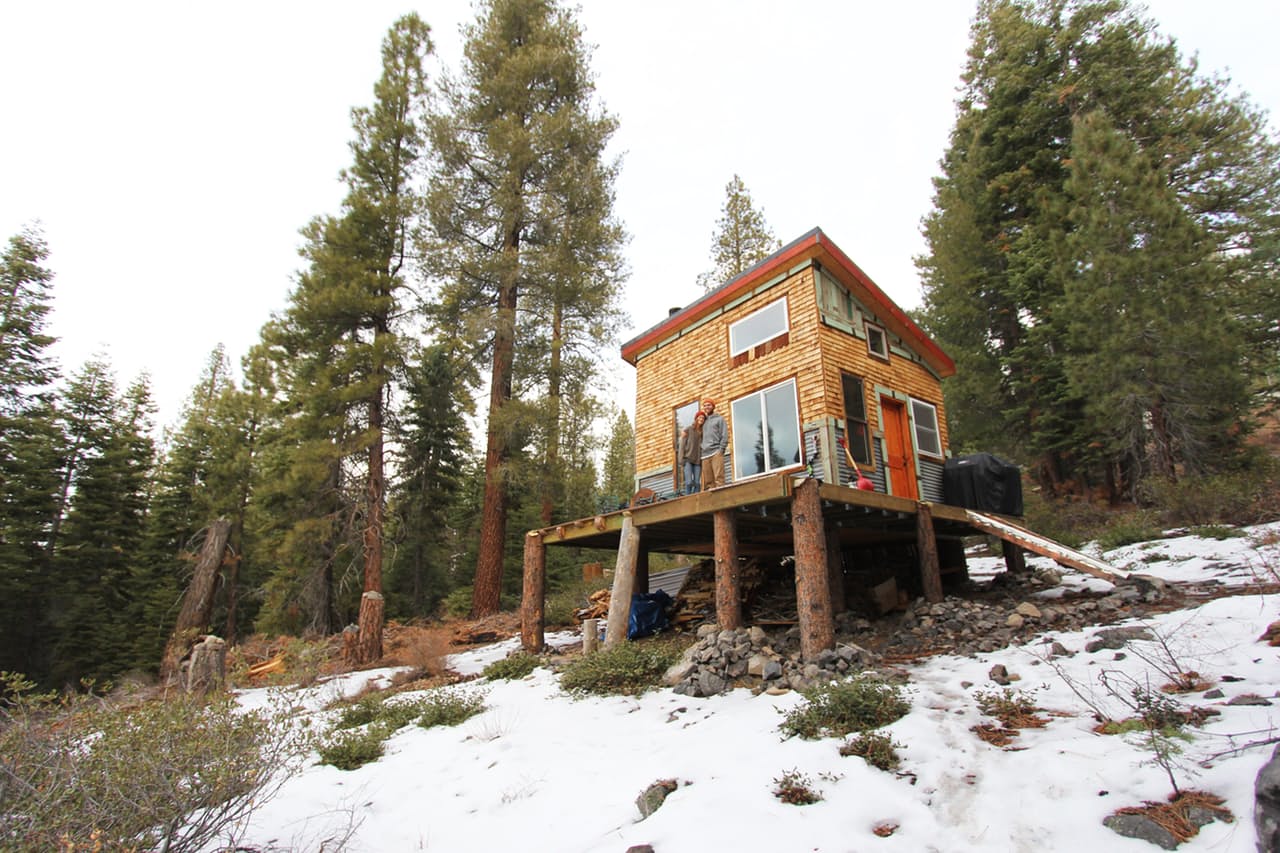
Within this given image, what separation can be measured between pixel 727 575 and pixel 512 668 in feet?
12.2

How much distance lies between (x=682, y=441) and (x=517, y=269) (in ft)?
28.6

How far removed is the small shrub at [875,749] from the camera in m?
4.19

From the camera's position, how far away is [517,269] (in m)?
16.0

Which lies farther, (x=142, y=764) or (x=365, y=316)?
(x=365, y=316)

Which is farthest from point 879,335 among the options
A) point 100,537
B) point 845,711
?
point 100,537

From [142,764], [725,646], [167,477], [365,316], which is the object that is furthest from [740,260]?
[167,477]

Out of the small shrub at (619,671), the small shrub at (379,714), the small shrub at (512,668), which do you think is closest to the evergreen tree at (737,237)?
the small shrub at (512,668)

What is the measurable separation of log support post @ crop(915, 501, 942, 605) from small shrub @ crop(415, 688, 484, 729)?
670 centimetres

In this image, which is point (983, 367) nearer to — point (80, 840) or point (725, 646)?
point (725, 646)

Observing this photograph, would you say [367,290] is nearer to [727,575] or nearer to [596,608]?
[596,608]

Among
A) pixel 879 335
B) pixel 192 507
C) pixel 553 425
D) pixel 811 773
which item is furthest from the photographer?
pixel 192 507

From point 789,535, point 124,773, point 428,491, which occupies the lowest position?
point 124,773

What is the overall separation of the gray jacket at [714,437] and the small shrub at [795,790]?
18.4 feet

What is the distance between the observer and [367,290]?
1648cm
